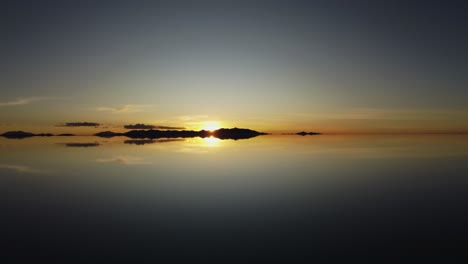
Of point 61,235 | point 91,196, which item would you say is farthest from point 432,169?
point 61,235

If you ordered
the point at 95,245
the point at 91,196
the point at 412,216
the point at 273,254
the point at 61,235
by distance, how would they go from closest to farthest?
1. the point at 273,254
2. the point at 95,245
3. the point at 61,235
4. the point at 412,216
5. the point at 91,196

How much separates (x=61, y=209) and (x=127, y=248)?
6.83 meters

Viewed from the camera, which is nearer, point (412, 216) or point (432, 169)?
point (412, 216)

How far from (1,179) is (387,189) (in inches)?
966

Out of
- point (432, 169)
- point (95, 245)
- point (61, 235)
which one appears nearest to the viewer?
point (95, 245)

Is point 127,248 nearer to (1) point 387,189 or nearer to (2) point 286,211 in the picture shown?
(2) point 286,211

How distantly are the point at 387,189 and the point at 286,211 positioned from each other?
7904 millimetres

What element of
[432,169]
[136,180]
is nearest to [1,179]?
[136,180]

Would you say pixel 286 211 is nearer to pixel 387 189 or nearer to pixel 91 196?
pixel 387 189

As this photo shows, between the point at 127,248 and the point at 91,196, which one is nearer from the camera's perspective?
the point at 127,248

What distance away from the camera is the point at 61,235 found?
12.2m

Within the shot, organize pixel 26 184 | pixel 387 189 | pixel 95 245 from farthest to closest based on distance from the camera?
pixel 26 184 < pixel 387 189 < pixel 95 245

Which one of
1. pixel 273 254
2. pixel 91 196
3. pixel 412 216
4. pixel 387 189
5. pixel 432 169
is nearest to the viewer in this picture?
pixel 273 254

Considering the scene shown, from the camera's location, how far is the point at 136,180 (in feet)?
79.4
